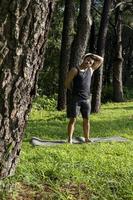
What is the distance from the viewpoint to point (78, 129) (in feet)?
44.8

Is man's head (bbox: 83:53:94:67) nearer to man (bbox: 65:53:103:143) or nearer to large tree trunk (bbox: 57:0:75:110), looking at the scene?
man (bbox: 65:53:103:143)

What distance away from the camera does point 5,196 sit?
16.9 ft

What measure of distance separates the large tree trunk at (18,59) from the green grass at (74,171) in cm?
60

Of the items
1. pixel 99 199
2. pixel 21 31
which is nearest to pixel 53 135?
pixel 99 199

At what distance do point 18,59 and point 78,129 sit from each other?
9.18 m

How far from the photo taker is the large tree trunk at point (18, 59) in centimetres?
443

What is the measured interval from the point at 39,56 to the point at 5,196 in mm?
1445

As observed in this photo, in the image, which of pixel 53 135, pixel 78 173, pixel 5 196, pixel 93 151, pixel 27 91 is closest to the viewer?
pixel 27 91

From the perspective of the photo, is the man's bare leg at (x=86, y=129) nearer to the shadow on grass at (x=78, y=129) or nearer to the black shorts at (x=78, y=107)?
the black shorts at (x=78, y=107)

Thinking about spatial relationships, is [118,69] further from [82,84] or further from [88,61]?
[88,61]

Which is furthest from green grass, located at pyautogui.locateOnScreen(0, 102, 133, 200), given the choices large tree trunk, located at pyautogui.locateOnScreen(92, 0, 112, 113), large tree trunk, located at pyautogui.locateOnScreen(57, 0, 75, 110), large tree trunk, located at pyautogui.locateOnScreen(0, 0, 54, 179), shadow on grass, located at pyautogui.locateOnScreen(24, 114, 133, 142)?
large tree trunk, located at pyautogui.locateOnScreen(57, 0, 75, 110)

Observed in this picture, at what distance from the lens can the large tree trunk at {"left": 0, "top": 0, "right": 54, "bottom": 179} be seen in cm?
443

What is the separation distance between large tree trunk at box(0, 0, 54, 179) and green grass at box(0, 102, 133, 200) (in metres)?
0.60

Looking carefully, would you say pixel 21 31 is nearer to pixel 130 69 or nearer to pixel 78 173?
pixel 78 173
